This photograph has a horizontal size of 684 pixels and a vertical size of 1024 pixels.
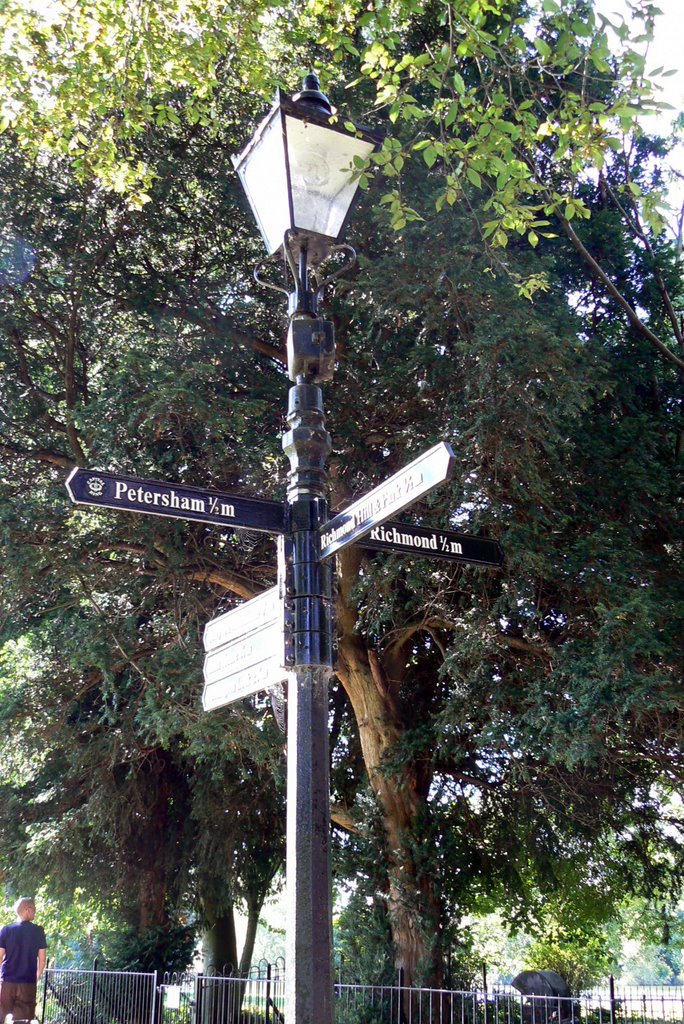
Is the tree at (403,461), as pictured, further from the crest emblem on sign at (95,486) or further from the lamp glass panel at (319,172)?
the crest emblem on sign at (95,486)

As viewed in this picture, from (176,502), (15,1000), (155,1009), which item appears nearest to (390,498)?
(176,502)

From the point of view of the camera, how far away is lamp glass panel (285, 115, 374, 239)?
454 cm

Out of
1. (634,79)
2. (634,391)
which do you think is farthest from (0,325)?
(634,79)

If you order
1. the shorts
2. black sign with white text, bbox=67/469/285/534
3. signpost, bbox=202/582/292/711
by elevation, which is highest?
black sign with white text, bbox=67/469/285/534

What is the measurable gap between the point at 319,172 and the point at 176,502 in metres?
1.68

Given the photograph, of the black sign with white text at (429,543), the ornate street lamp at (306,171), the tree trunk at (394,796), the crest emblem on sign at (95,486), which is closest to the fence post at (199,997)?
the tree trunk at (394,796)

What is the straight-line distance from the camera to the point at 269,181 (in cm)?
471

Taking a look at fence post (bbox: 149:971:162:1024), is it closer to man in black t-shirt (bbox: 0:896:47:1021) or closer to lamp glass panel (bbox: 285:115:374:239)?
man in black t-shirt (bbox: 0:896:47:1021)

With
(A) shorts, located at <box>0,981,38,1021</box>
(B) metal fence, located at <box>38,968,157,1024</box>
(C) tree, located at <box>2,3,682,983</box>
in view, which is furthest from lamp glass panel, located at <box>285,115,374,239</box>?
(B) metal fence, located at <box>38,968,157,1024</box>

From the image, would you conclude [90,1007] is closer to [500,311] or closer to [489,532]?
[489,532]

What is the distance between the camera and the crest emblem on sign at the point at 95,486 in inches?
170

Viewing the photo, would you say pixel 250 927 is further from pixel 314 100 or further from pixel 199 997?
pixel 314 100

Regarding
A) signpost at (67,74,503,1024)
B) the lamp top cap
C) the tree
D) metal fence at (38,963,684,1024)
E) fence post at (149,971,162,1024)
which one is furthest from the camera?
fence post at (149,971,162,1024)

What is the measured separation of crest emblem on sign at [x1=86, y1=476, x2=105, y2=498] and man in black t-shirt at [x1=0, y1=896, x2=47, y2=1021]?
7.62 m
